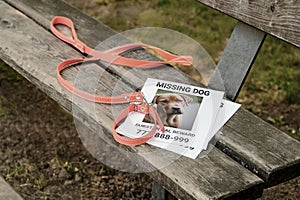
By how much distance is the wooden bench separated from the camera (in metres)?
2.28

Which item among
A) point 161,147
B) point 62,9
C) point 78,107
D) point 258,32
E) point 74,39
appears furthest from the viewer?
point 62,9

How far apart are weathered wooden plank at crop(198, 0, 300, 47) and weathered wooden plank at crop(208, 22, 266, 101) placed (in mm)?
59

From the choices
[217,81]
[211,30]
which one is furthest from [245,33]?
[211,30]

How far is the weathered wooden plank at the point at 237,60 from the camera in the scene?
9.50 feet

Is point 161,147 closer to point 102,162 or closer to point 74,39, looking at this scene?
point 74,39

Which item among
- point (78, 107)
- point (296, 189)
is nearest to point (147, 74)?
point (78, 107)

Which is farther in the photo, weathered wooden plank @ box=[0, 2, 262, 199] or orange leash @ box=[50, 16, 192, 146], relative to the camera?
orange leash @ box=[50, 16, 192, 146]

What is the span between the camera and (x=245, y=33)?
9.62 feet

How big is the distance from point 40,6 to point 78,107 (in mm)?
1021

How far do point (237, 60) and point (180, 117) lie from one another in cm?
47

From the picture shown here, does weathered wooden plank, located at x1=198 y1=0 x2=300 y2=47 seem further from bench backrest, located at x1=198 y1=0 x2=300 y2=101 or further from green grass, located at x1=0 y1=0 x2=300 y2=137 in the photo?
green grass, located at x1=0 y1=0 x2=300 y2=137

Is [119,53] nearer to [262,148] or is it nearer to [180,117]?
[180,117]

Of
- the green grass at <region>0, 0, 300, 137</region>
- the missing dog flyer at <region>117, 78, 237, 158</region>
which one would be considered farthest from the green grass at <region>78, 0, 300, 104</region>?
the missing dog flyer at <region>117, 78, 237, 158</region>

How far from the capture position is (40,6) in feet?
11.5
